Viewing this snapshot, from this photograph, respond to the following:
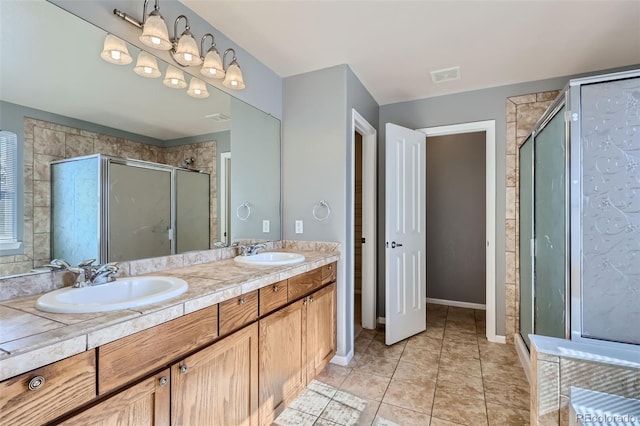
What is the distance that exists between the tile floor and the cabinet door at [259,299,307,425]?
19 cm

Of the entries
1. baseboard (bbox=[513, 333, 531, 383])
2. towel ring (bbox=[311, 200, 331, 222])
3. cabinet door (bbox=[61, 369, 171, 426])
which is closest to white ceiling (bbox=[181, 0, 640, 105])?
towel ring (bbox=[311, 200, 331, 222])

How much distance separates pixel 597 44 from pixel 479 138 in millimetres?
1589

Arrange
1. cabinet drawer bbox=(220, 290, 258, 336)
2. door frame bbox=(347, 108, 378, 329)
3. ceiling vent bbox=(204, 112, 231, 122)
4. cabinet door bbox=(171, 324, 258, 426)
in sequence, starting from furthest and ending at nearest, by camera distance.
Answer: door frame bbox=(347, 108, 378, 329) → ceiling vent bbox=(204, 112, 231, 122) → cabinet drawer bbox=(220, 290, 258, 336) → cabinet door bbox=(171, 324, 258, 426)

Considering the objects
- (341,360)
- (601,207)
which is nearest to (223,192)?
(341,360)

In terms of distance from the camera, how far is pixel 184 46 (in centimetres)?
156

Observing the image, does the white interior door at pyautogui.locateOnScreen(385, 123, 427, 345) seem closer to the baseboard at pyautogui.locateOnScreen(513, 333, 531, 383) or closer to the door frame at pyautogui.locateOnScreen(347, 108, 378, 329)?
the door frame at pyautogui.locateOnScreen(347, 108, 378, 329)

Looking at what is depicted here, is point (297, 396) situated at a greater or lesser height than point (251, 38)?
lesser

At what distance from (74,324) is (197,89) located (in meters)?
1.48

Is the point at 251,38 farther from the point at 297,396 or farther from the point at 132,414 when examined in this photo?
the point at 297,396

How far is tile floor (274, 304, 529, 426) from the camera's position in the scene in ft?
5.70

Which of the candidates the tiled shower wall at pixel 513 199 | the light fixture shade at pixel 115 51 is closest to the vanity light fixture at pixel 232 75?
the light fixture shade at pixel 115 51

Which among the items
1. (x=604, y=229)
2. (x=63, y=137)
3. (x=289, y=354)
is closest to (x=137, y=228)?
(x=63, y=137)

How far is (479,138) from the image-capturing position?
3.67 meters

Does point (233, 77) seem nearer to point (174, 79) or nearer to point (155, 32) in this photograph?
point (174, 79)
